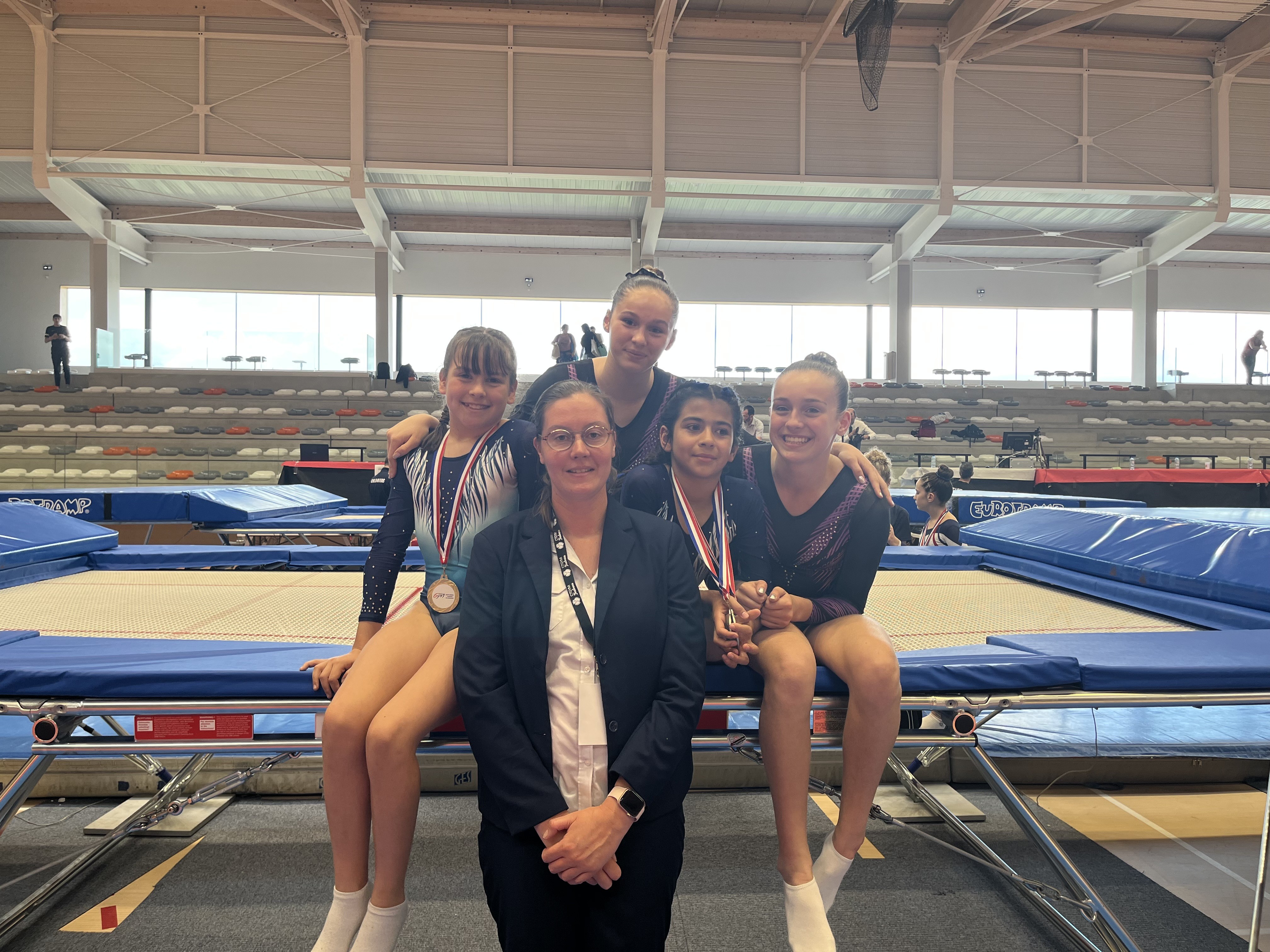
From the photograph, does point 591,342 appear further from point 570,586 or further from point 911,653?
point 570,586

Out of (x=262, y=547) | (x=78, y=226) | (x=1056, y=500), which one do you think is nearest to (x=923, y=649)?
(x=262, y=547)

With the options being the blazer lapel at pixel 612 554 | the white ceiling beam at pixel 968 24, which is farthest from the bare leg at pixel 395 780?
the white ceiling beam at pixel 968 24

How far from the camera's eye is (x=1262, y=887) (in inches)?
71.1

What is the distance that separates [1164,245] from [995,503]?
13.8 metres

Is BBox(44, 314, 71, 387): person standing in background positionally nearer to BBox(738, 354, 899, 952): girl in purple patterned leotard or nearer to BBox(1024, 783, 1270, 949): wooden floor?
BBox(738, 354, 899, 952): girl in purple patterned leotard

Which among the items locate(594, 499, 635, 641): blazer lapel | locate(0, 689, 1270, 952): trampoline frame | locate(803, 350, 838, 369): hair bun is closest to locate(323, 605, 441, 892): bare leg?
locate(0, 689, 1270, 952): trampoline frame

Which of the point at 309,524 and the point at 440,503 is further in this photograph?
the point at 309,524

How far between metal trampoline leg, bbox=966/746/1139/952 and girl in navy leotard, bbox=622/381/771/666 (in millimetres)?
825

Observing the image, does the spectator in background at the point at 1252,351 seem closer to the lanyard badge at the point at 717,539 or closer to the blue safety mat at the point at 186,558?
the lanyard badge at the point at 717,539

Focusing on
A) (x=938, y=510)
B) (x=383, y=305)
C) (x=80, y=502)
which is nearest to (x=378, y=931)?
(x=938, y=510)

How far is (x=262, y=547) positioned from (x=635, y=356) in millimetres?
3194

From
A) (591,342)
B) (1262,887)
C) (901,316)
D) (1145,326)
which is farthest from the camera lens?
(1145,326)

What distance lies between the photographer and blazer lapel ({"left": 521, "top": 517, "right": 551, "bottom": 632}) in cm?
157

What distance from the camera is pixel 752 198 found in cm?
1500
